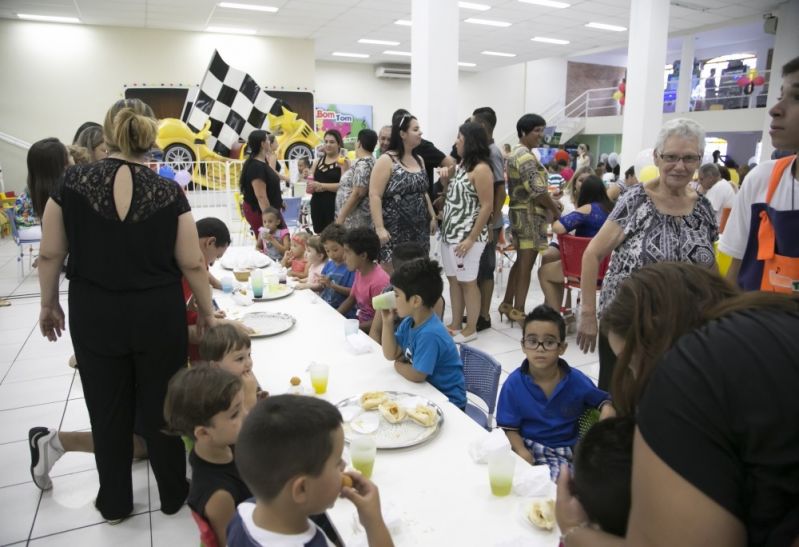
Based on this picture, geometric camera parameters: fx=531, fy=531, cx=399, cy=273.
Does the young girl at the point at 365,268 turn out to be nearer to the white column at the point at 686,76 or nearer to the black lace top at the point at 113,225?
the black lace top at the point at 113,225

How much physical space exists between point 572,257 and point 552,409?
2.24 meters

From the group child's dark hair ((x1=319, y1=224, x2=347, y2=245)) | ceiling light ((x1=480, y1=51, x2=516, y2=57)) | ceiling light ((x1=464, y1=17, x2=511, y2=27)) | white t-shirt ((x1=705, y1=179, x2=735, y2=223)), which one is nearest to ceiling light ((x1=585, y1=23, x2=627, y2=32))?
ceiling light ((x1=464, y1=17, x2=511, y2=27))

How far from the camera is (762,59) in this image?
15211 mm

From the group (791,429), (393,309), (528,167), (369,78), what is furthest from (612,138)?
(791,429)

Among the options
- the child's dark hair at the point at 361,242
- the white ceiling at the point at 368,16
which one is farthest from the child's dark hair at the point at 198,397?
the white ceiling at the point at 368,16

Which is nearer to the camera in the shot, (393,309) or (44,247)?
(44,247)

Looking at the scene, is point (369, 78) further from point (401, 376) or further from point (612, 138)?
point (401, 376)

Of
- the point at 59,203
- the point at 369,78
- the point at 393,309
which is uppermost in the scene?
the point at 369,78

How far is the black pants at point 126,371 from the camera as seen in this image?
1.81m

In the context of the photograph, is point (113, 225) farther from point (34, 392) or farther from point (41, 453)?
point (34, 392)

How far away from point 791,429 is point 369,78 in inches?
614

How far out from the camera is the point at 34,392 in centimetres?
316

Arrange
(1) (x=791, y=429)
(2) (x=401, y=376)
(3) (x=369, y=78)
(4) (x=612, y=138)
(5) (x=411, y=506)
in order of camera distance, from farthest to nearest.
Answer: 1. (4) (x=612, y=138)
2. (3) (x=369, y=78)
3. (2) (x=401, y=376)
4. (5) (x=411, y=506)
5. (1) (x=791, y=429)

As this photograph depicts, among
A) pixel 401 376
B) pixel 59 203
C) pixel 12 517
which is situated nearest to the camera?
pixel 59 203
